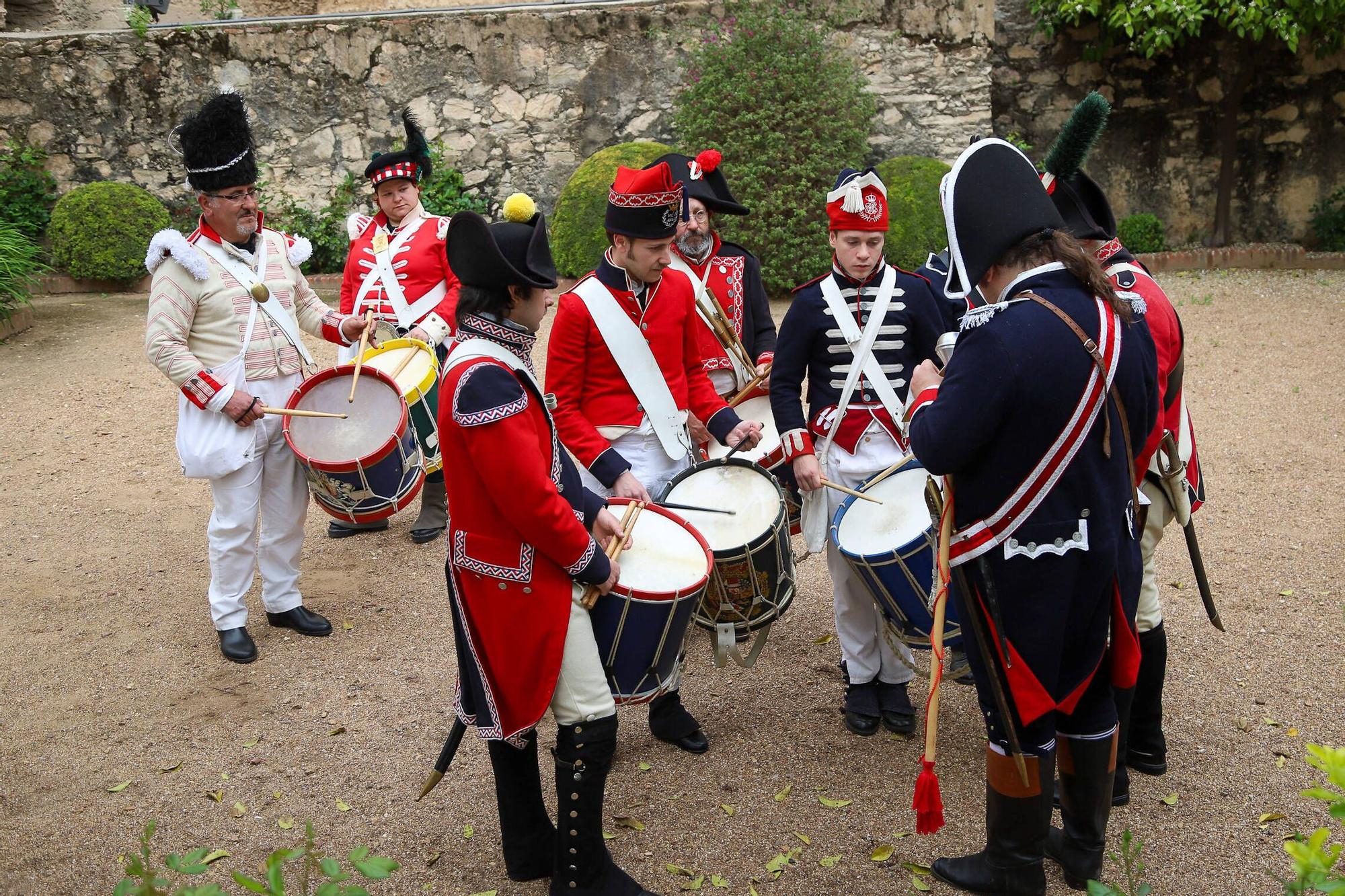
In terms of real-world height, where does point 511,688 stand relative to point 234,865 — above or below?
above

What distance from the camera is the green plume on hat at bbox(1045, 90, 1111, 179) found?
2969 millimetres

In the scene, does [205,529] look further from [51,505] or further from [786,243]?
[786,243]

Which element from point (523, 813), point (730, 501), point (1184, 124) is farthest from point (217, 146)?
point (1184, 124)

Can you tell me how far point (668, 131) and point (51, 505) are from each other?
22.9ft

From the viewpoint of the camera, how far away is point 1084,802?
2.97 meters

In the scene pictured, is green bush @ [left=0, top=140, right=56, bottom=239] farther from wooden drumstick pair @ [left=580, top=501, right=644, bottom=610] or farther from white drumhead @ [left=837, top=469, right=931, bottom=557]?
white drumhead @ [left=837, top=469, right=931, bottom=557]

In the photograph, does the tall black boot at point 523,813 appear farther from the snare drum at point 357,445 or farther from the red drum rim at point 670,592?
the snare drum at point 357,445

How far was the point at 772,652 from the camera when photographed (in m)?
4.64

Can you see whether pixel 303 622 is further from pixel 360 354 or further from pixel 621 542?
pixel 621 542

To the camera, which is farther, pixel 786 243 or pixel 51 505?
pixel 786 243

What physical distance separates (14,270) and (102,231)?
4.33 feet

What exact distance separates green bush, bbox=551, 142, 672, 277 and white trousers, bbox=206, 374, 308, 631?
529cm

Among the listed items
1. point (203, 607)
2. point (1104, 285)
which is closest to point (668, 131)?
point (203, 607)

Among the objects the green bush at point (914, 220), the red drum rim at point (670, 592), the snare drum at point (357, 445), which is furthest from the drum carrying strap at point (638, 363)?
the green bush at point (914, 220)
